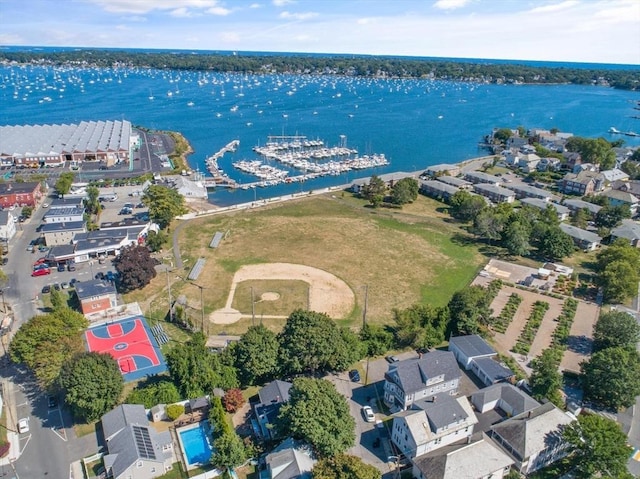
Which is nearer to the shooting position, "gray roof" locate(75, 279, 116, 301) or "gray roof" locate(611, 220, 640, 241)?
"gray roof" locate(75, 279, 116, 301)

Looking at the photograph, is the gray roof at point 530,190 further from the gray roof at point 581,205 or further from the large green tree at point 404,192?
the large green tree at point 404,192

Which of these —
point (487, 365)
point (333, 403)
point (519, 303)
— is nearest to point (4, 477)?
A: point (333, 403)

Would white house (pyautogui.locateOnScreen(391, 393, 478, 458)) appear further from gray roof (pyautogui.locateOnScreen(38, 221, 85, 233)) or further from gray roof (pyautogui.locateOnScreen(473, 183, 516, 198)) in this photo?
gray roof (pyautogui.locateOnScreen(473, 183, 516, 198))

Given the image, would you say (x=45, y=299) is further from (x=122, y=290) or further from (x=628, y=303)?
(x=628, y=303)

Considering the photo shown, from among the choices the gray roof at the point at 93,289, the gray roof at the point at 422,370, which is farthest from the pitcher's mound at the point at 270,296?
the gray roof at the point at 422,370

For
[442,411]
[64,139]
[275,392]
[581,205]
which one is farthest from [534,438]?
[64,139]

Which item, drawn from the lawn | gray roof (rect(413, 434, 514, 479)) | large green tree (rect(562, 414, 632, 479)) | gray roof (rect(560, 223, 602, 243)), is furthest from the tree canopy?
gray roof (rect(560, 223, 602, 243))
